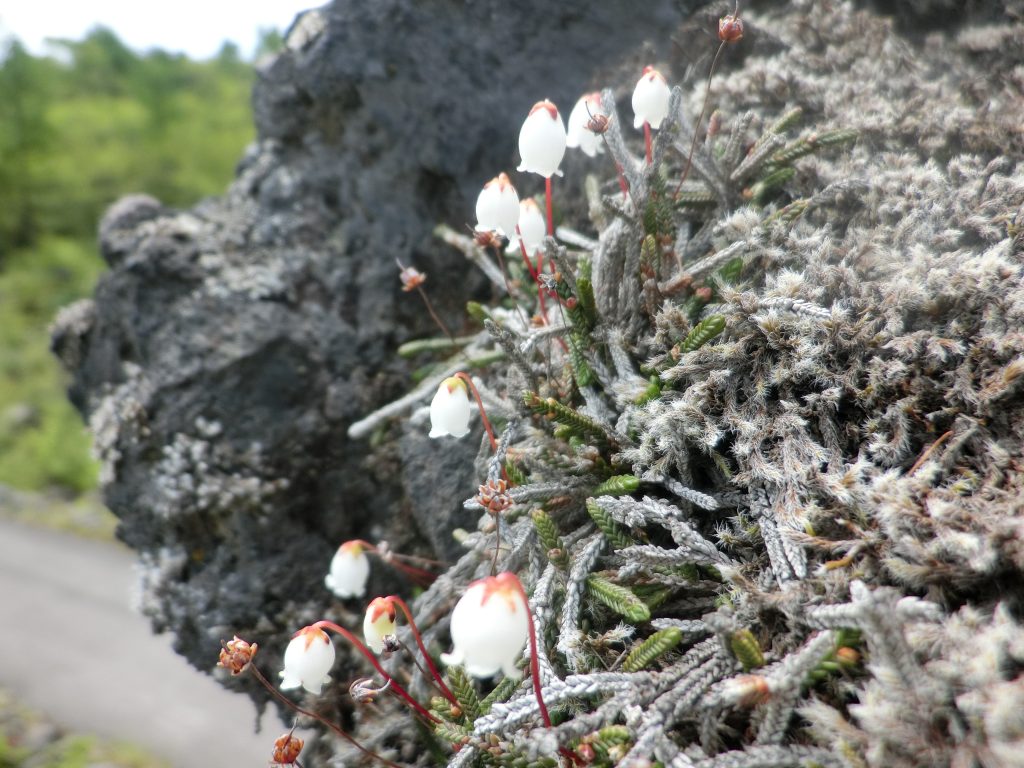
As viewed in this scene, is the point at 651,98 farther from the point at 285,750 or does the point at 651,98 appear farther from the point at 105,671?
the point at 105,671

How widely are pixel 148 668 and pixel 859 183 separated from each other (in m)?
5.62

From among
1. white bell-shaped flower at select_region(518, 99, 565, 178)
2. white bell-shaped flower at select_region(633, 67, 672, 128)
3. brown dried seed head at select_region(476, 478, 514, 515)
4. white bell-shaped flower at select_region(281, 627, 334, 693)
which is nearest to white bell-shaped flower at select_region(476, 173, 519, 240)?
white bell-shaped flower at select_region(518, 99, 565, 178)

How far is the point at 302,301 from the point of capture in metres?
2.31

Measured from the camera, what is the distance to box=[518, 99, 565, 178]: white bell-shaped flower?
1603 mm

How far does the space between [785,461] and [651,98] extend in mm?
972

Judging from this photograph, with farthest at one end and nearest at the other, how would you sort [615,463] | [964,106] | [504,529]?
[964,106]
[504,529]
[615,463]

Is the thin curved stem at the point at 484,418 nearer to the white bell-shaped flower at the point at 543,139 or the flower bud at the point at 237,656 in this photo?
the white bell-shaped flower at the point at 543,139

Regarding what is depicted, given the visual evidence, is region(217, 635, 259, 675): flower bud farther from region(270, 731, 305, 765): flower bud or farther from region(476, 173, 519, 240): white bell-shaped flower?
region(476, 173, 519, 240): white bell-shaped flower

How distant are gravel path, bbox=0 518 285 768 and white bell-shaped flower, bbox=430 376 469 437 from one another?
2628 mm

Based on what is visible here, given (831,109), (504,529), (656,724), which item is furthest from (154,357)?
(831,109)

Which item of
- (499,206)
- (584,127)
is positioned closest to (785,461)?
(499,206)

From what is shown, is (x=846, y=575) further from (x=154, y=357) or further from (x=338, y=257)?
(x=154, y=357)

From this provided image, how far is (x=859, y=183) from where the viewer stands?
1654mm

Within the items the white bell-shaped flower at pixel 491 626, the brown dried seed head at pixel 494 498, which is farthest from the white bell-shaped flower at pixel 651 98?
the white bell-shaped flower at pixel 491 626
